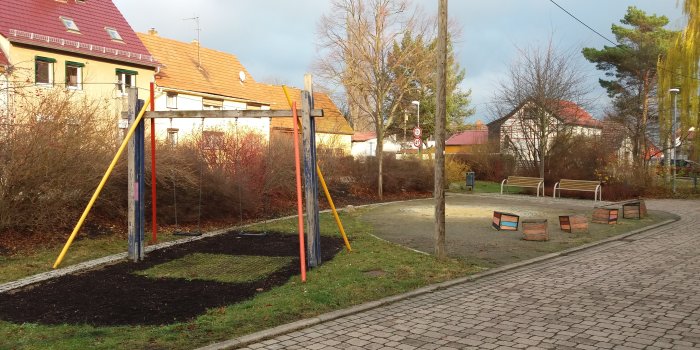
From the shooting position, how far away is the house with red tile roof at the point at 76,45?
24.6 m

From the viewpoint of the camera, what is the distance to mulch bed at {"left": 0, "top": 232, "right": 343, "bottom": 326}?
5.74 meters

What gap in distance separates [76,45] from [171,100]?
6.47 meters

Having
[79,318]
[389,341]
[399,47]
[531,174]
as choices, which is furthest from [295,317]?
[531,174]

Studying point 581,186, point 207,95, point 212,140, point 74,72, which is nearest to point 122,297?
point 212,140

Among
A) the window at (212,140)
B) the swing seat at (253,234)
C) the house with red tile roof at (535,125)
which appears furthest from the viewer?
the house with red tile roof at (535,125)

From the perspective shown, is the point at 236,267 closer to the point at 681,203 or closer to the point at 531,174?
the point at 681,203

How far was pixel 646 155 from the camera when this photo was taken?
2708 centimetres

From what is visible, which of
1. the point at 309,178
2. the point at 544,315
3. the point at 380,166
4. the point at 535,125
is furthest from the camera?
the point at 535,125

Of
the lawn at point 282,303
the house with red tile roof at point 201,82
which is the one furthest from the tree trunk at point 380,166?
the lawn at point 282,303

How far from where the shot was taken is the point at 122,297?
6609mm

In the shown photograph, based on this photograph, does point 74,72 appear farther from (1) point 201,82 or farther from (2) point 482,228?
(2) point 482,228

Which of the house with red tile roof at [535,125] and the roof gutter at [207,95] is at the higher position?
the roof gutter at [207,95]

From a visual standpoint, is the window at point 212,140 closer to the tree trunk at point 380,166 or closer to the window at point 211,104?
the tree trunk at point 380,166

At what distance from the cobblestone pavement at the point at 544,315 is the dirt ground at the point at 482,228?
53.2 inches
